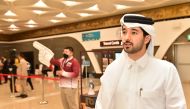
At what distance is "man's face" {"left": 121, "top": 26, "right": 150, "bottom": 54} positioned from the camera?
1.82 metres

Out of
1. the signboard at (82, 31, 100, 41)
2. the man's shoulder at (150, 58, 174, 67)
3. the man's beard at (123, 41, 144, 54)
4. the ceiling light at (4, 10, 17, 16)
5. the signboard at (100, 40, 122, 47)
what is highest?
the ceiling light at (4, 10, 17, 16)

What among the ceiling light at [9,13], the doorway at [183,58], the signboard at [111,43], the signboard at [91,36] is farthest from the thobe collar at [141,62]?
the signboard at [91,36]

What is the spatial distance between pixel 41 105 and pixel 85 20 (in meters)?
9.03

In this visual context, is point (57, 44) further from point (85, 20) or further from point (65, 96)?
point (65, 96)

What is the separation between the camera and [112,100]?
1.93 m

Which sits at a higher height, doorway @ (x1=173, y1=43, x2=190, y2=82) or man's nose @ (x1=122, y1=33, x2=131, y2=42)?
man's nose @ (x1=122, y1=33, x2=131, y2=42)

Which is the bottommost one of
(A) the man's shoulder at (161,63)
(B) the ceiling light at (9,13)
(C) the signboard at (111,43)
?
(A) the man's shoulder at (161,63)

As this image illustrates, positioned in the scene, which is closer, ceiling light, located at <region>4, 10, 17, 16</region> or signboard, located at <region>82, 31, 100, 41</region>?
ceiling light, located at <region>4, 10, 17, 16</region>

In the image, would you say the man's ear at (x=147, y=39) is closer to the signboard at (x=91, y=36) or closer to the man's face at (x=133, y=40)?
the man's face at (x=133, y=40)

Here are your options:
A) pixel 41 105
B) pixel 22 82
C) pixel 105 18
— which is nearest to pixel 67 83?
pixel 41 105

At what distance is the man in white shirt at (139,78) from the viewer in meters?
1.79

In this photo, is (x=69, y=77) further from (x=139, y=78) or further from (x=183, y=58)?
(x=183, y=58)

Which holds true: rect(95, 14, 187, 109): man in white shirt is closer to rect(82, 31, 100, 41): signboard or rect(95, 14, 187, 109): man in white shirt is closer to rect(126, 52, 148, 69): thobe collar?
rect(126, 52, 148, 69): thobe collar

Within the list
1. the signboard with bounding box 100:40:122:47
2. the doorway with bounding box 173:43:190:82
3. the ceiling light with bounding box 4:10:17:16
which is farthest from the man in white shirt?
the signboard with bounding box 100:40:122:47
